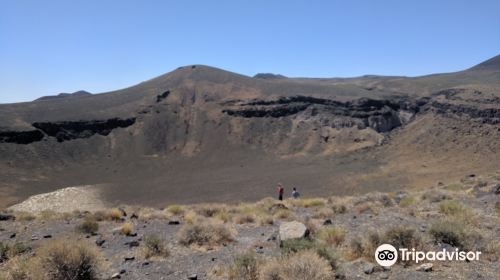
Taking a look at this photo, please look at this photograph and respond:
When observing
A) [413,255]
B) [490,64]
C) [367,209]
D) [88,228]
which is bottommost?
[367,209]

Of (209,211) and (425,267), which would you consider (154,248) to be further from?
(209,211)

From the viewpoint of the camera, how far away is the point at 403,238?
Result: 947 cm

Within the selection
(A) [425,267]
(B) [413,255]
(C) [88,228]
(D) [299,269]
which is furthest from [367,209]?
(D) [299,269]

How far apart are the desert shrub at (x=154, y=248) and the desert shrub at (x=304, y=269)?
4.36 m

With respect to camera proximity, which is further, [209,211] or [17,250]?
[209,211]

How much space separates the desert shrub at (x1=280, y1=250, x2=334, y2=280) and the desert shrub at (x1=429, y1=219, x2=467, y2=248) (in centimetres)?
406

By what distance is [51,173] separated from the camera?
58094 millimetres

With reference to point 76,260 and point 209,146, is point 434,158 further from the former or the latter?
point 76,260

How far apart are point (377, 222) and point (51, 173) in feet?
172

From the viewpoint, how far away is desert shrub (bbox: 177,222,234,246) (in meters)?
12.4

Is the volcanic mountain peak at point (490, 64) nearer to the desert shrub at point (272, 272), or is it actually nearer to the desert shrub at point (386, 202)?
the desert shrub at point (386, 202)

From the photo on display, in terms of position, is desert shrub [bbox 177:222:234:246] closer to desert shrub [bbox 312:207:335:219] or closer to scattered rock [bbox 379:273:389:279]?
desert shrub [bbox 312:207:335:219]

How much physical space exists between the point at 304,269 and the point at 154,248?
5.09 meters

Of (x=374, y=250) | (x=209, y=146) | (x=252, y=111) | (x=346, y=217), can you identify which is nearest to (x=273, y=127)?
(x=252, y=111)
